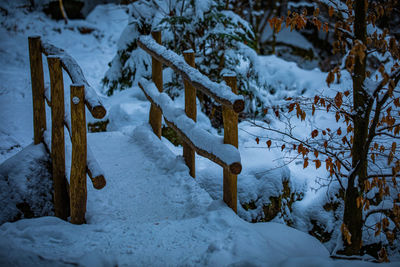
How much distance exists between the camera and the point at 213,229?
9.98ft

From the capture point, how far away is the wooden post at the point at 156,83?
17.0 feet

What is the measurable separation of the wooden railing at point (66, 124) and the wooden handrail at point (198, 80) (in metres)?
1.02

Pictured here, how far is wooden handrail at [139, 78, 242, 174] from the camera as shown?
3.08 meters

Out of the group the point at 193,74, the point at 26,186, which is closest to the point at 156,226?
the point at 193,74

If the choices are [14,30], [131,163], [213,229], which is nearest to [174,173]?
[131,163]

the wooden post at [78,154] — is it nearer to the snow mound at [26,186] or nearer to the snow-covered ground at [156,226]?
the snow-covered ground at [156,226]

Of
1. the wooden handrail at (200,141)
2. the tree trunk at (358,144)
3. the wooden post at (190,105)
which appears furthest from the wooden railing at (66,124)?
the tree trunk at (358,144)

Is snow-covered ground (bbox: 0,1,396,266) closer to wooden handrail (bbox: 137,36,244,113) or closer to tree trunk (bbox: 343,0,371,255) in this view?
tree trunk (bbox: 343,0,371,255)

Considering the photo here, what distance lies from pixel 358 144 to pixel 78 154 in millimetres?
2736

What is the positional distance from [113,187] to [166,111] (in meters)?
1.11

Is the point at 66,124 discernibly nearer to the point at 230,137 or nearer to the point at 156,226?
the point at 156,226

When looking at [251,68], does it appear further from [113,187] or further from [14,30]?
[14,30]

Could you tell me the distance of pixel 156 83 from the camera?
5250 millimetres

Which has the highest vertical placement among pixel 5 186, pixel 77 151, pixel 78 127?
pixel 78 127
